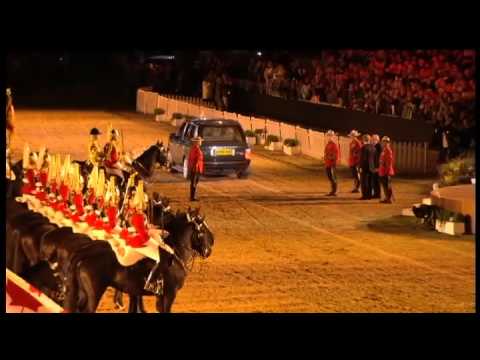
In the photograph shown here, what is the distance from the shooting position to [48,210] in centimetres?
1772

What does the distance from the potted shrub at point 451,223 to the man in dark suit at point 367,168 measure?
411 cm

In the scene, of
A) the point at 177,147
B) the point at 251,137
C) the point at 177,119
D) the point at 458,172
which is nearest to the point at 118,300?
the point at 458,172

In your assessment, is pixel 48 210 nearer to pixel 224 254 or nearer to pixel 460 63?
pixel 224 254

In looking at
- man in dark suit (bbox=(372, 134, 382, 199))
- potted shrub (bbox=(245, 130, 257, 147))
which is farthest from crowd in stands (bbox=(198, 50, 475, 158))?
man in dark suit (bbox=(372, 134, 382, 199))

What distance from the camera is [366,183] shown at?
92.2 feet

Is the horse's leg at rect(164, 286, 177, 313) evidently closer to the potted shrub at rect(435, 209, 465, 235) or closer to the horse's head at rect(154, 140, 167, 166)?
the potted shrub at rect(435, 209, 465, 235)

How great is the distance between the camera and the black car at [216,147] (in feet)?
101

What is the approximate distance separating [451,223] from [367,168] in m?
4.55

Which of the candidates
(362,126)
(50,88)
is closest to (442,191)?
(362,126)

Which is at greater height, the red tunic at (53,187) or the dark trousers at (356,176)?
the red tunic at (53,187)

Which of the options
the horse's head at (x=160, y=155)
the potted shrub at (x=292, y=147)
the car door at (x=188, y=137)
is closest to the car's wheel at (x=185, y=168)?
the car door at (x=188, y=137)

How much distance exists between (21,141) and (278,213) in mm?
14658

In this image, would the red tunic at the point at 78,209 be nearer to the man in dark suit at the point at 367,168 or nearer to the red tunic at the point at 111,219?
the red tunic at the point at 111,219

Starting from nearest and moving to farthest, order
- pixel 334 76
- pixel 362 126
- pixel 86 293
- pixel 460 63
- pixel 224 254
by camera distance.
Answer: pixel 86 293
pixel 224 254
pixel 460 63
pixel 362 126
pixel 334 76
